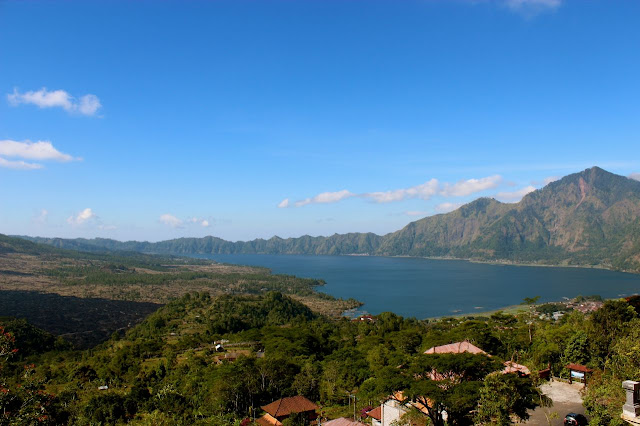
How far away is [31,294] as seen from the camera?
3600 inches

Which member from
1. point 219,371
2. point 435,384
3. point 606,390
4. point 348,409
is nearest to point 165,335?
point 219,371

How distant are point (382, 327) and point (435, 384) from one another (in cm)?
3691

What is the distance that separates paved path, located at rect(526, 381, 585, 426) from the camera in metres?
17.4

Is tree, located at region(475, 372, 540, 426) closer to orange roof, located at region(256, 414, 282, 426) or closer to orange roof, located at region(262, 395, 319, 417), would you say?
orange roof, located at region(262, 395, 319, 417)

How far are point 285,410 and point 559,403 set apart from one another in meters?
13.7

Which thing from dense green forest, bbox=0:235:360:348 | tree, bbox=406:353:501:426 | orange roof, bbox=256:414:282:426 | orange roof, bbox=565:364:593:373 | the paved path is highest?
tree, bbox=406:353:501:426

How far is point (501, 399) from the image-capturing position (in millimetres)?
13195

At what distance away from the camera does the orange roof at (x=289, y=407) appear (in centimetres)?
2199

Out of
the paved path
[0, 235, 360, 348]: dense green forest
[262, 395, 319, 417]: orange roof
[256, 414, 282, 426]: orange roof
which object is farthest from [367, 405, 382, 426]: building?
[0, 235, 360, 348]: dense green forest

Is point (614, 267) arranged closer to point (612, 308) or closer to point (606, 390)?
point (612, 308)

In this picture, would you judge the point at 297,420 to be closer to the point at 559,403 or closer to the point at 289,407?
the point at 289,407

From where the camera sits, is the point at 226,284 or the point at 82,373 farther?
the point at 226,284

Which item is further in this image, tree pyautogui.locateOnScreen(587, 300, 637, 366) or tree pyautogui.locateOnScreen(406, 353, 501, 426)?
tree pyautogui.locateOnScreen(587, 300, 637, 366)

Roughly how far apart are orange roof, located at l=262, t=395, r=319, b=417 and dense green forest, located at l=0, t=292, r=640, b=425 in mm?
1160
